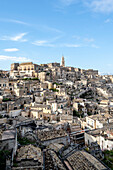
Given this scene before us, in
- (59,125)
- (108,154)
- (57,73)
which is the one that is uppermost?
(57,73)

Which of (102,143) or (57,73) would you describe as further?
(57,73)

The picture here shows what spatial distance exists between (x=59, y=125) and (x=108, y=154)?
7.69 m

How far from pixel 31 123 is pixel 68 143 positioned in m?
6.86

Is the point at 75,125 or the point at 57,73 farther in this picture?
the point at 57,73

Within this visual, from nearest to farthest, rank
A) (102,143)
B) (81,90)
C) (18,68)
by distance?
(102,143) → (81,90) → (18,68)

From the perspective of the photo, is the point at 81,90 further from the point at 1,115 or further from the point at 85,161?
the point at 85,161

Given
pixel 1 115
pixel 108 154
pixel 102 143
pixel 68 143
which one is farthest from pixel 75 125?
pixel 1 115

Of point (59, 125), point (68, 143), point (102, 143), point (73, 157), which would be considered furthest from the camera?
point (59, 125)

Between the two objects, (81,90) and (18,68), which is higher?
(18,68)

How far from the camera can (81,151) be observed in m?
12.8

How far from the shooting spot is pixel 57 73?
5488cm

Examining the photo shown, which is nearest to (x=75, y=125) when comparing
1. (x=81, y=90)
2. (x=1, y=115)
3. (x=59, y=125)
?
(x=59, y=125)

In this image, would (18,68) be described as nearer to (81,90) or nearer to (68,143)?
(81,90)

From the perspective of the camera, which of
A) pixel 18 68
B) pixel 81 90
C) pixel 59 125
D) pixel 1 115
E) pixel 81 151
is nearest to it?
pixel 81 151
